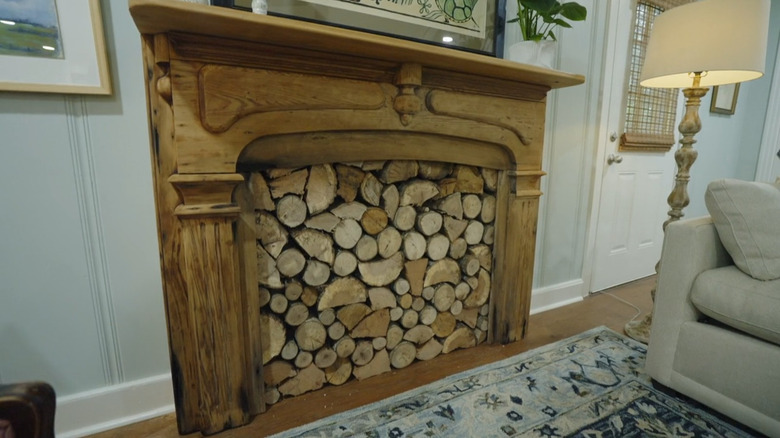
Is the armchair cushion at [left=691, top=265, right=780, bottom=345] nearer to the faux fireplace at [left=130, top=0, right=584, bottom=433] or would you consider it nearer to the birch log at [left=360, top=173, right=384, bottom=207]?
the faux fireplace at [left=130, top=0, right=584, bottom=433]

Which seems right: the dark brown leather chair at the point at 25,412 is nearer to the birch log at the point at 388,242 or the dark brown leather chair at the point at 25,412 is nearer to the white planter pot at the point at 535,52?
the birch log at the point at 388,242

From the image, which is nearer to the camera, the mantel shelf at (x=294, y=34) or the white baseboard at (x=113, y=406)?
the mantel shelf at (x=294, y=34)

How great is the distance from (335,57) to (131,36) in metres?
0.60

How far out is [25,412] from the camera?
0.56 metres

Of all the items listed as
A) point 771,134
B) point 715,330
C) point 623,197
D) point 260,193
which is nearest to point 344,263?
point 260,193

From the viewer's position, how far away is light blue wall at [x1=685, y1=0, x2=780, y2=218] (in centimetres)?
280

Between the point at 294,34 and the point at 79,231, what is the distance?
86 cm

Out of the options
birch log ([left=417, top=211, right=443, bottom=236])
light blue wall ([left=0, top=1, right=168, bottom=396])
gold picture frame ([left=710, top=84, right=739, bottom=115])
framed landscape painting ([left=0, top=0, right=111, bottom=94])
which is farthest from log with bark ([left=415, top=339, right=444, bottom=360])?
gold picture frame ([left=710, top=84, right=739, bottom=115])

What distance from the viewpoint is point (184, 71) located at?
37.8 inches

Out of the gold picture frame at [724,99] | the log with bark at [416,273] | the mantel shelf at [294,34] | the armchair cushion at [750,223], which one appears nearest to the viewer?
the mantel shelf at [294,34]

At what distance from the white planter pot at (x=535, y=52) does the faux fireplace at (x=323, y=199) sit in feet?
0.28

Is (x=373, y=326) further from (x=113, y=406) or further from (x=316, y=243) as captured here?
(x=113, y=406)

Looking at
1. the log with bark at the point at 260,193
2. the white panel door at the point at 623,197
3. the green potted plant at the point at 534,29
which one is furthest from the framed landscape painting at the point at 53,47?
the white panel door at the point at 623,197

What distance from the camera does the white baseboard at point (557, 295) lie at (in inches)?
81.0
